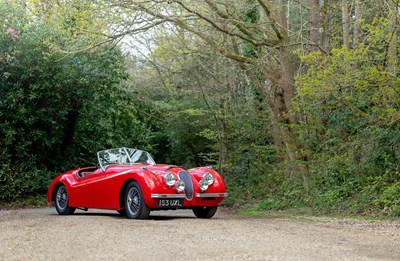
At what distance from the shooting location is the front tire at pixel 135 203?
10.3 metres

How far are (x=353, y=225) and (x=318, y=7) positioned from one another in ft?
28.3

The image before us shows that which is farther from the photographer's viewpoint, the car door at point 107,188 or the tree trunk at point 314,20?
the tree trunk at point 314,20

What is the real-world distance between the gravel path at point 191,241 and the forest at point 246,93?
3667 millimetres

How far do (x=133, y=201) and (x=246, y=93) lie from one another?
12124 mm

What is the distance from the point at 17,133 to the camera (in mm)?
17922

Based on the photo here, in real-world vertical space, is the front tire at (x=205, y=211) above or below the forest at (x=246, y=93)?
below

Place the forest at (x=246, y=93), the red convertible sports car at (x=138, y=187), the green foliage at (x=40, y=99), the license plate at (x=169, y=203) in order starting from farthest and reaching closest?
the green foliage at (x=40, y=99) < the forest at (x=246, y=93) < the red convertible sports car at (x=138, y=187) < the license plate at (x=169, y=203)

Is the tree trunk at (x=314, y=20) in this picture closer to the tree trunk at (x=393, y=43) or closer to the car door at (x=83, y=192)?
the tree trunk at (x=393, y=43)


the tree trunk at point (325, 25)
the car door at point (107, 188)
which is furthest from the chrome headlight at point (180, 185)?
the tree trunk at point (325, 25)

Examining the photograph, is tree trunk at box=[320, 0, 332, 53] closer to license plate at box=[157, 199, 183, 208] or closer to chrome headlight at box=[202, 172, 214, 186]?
chrome headlight at box=[202, 172, 214, 186]

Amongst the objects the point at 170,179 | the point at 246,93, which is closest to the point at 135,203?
the point at 170,179

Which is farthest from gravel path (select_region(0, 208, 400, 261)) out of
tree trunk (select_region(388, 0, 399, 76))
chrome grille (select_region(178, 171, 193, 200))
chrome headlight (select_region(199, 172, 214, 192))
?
tree trunk (select_region(388, 0, 399, 76))

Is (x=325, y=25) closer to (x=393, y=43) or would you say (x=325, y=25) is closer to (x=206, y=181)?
(x=393, y=43)

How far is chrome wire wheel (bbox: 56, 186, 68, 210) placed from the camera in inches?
501
